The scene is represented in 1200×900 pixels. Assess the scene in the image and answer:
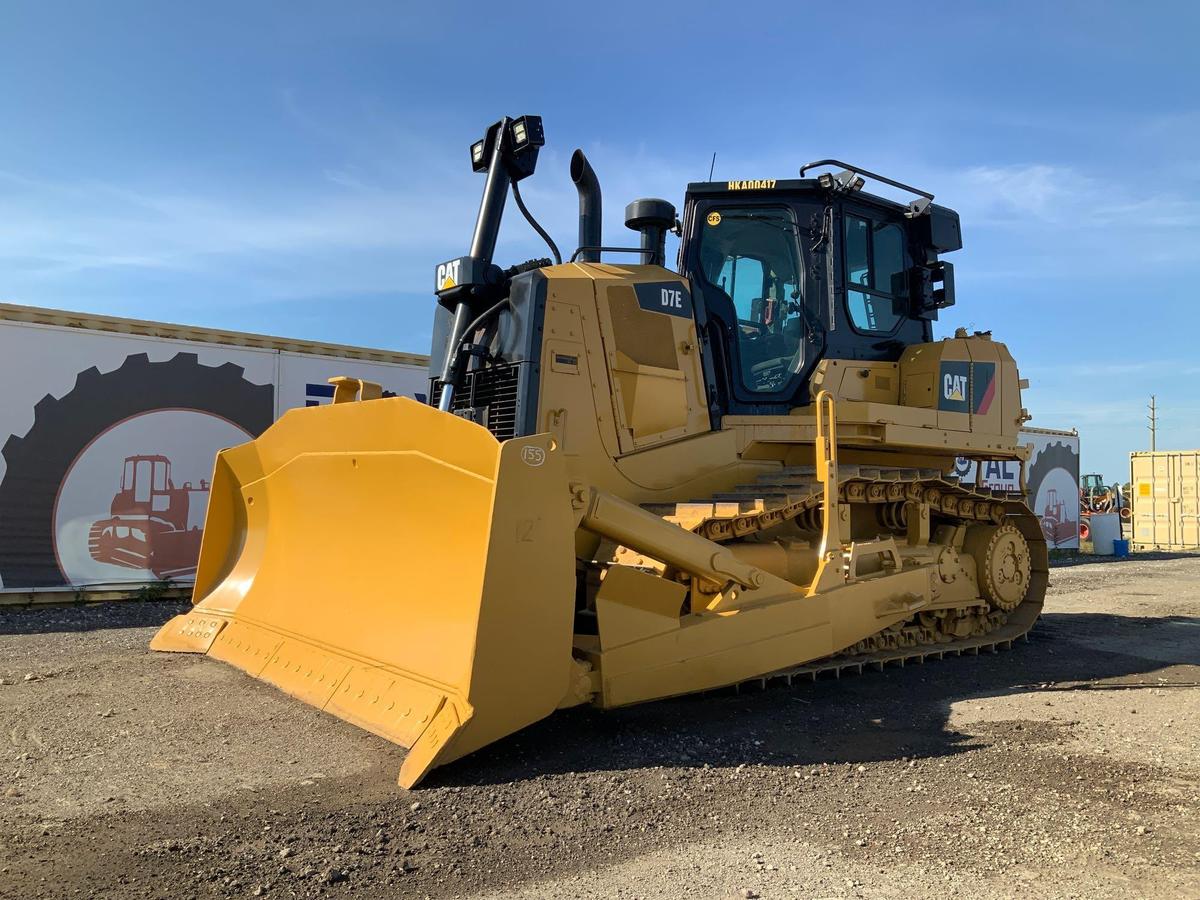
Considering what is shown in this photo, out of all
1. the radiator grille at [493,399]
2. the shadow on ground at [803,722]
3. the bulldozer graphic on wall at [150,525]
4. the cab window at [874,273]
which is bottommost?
the shadow on ground at [803,722]

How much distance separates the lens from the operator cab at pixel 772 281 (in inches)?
250

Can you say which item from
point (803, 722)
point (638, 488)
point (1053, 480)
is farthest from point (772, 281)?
point (1053, 480)

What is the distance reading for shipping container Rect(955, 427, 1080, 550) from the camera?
763 inches

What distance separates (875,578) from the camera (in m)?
5.95

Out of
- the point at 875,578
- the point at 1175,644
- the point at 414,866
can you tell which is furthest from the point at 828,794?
the point at 1175,644

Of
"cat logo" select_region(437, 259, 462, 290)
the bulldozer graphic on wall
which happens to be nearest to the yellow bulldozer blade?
"cat logo" select_region(437, 259, 462, 290)

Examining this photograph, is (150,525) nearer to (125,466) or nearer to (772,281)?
(125,466)

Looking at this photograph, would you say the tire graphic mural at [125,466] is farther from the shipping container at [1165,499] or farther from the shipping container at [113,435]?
the shipping container at [1165,499]

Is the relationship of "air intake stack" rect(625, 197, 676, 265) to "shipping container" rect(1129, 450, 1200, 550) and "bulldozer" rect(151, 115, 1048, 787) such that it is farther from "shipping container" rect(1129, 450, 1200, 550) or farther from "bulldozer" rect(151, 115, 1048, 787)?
"shipping container" rect(1129, 450, 1200, 550)

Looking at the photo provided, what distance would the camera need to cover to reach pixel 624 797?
3.61 meters

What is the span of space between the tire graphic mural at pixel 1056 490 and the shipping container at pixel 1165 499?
5.29 metres

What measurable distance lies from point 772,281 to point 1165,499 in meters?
23.1

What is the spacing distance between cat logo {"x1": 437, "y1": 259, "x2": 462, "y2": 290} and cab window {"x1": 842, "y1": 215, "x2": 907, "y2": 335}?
9.92ft

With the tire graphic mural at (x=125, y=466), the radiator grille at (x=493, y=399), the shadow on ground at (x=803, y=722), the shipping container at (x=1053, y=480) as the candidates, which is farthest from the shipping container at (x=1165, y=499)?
the radiator grille at (x=493, y=399)
